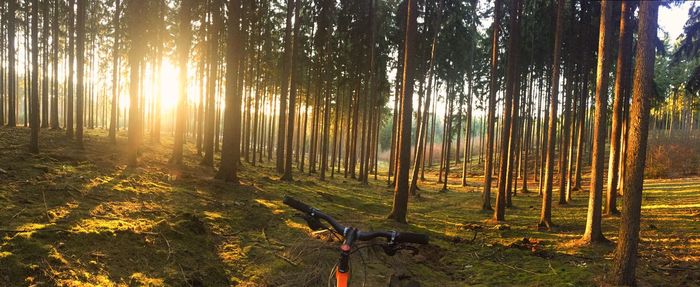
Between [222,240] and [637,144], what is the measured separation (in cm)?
842

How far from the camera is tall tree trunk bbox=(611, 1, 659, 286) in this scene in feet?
22.1

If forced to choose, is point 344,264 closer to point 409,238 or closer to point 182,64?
point 409,238

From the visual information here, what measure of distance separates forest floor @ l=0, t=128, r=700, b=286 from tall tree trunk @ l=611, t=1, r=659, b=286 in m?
0.58

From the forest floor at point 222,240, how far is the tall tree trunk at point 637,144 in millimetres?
584

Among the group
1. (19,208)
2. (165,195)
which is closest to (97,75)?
(165,195)

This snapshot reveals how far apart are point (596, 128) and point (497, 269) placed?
5208 mm

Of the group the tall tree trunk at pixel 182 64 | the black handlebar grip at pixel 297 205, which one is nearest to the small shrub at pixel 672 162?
the tall tree trunk at pixel 182 64

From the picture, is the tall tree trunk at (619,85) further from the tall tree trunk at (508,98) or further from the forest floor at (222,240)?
the tall tree trunk at (508,98)

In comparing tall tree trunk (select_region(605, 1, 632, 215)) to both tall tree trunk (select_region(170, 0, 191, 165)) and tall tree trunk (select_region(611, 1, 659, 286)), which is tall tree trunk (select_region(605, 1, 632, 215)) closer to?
tall tree trunk (select_region(611, 1, 659, 286))

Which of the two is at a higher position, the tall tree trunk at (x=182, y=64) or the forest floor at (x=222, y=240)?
the tall tree trunk at (x=182, y=64)

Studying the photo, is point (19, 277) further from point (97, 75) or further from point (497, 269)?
point (97, 75)

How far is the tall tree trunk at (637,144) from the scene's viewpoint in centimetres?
673

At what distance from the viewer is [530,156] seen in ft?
165

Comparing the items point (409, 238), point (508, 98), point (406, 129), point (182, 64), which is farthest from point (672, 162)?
point (409, 238)
